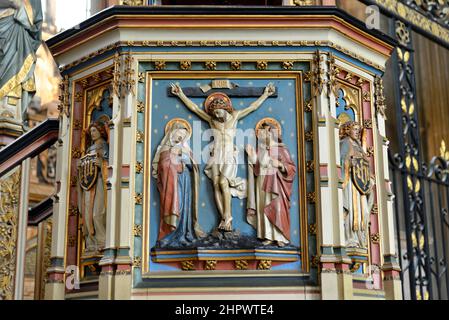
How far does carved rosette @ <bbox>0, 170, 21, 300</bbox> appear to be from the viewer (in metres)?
8.66

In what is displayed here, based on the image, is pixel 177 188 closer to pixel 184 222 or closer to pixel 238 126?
pixel 184 222

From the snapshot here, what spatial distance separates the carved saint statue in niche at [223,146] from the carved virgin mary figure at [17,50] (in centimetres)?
468

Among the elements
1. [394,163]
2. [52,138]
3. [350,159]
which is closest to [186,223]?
[350,159]

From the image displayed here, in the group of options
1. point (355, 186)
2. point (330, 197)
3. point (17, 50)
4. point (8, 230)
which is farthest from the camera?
point (17, 50)

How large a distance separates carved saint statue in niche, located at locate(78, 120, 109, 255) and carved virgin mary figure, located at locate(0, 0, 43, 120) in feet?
13.2

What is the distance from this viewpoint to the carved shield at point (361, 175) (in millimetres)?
6918

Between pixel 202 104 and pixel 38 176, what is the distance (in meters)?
10.1

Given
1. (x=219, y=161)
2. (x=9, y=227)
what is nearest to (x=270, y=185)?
(x=219, y=161)

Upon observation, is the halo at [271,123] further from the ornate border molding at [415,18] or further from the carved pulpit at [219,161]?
→ the ornate border molding at [415,18]

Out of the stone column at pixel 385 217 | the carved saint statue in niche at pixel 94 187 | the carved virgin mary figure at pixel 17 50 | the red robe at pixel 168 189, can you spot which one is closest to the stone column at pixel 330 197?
the stone column at pixel 385 217

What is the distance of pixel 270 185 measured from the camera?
6.47 metres

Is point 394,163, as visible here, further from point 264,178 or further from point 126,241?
point 126,241

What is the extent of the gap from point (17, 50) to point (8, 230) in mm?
3230
